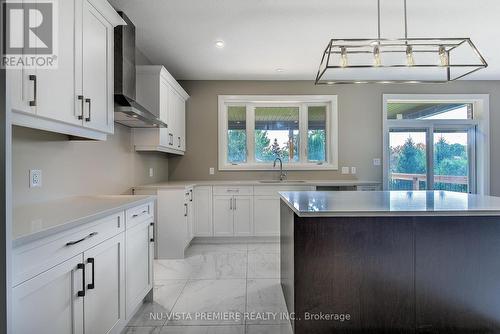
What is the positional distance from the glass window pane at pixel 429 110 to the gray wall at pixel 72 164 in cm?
422

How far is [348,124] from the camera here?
4.56 m

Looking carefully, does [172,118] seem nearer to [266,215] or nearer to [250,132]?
[250,132]

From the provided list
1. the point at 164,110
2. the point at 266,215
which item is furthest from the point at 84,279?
the point at 266,215

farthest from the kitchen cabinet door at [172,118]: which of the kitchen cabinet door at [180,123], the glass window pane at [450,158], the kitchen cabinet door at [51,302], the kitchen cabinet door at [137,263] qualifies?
the glass window pane at [450,158]

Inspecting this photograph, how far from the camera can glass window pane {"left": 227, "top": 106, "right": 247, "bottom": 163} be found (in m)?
4.64

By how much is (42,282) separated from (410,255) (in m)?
1.92

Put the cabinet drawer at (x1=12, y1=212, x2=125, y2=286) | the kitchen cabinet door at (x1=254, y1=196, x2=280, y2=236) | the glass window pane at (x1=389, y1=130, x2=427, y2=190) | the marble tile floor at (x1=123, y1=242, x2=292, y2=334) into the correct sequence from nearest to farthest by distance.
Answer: the cabinet drawer at (x1=12, y1=212, x2=125, y2=286)
the marble tile floor at (x1=123, y1=242, x2=292, y2=334)
the kitchen cabinet door at (x1=254, y1=196, x2=280, y2=236)
the glass window pane at (x1=389, y1=130, x2=427, y2=190)

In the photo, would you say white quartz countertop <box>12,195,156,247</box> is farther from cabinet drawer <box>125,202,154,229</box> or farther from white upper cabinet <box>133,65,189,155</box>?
white upper cabinet <box>133,65,189,155</box>

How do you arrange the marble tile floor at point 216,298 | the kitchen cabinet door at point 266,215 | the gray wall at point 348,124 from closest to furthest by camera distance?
the marble tile floor at point 216,298 → the kitchen cabinet door at point 266,215 → the gray wall at point 348,124

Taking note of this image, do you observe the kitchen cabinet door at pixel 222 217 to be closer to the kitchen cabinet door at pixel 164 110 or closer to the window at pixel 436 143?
the kitchen cabinet door at pixel 164 110

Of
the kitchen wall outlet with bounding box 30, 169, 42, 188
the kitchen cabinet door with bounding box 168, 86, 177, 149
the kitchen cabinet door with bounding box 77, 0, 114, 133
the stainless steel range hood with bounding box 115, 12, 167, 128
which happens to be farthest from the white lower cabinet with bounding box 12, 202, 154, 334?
the kitchen cabinet door with bounding box 168, 86, 177, 149

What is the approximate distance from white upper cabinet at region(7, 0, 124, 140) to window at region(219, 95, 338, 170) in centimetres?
265

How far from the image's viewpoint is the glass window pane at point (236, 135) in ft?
15.2

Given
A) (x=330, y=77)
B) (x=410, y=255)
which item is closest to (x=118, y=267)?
(x=410, y=255)
